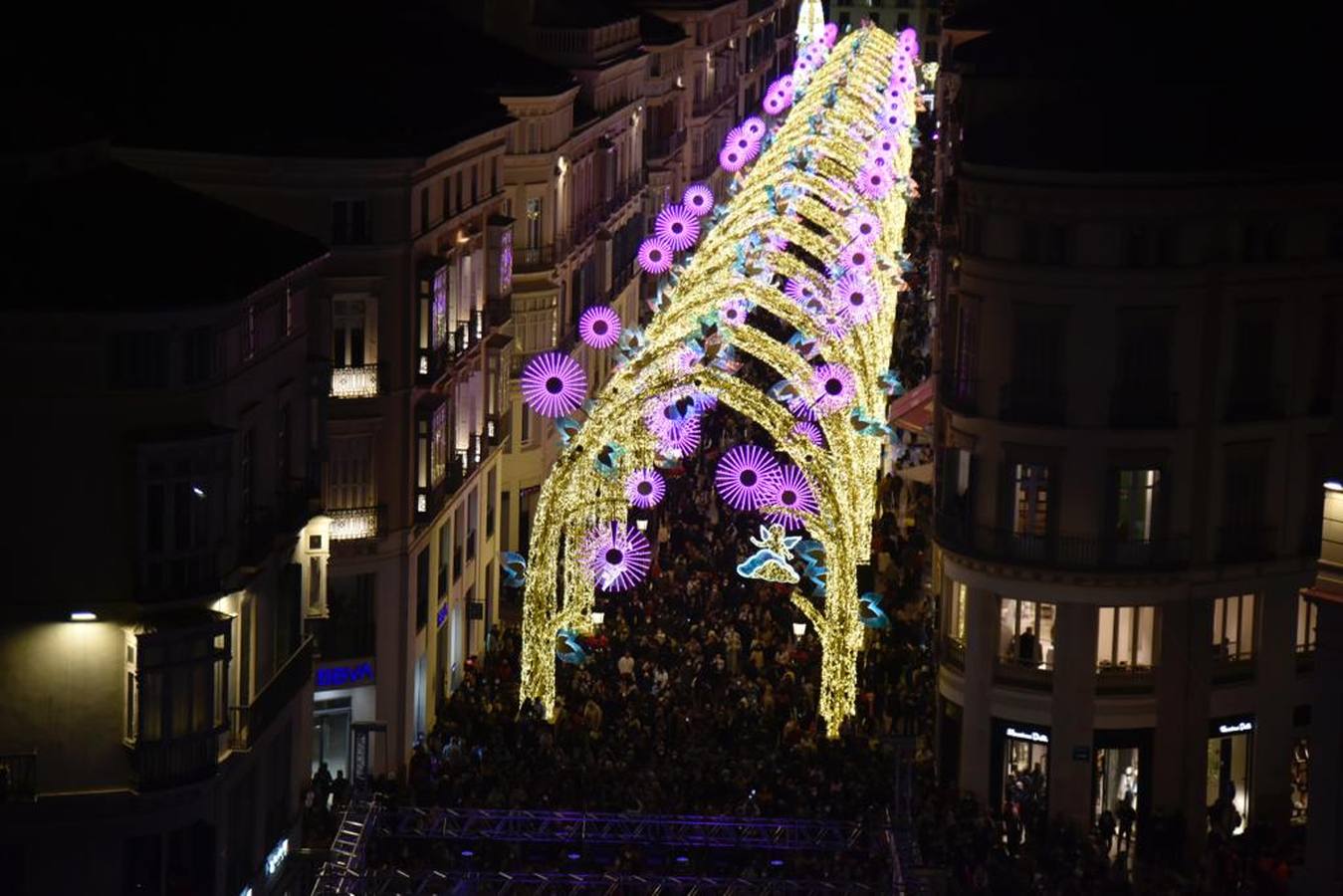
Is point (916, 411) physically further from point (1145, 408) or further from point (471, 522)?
point (1145, 408)

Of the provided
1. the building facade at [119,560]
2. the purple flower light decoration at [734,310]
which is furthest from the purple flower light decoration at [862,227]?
the building facade at [119,560]

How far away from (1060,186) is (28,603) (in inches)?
929

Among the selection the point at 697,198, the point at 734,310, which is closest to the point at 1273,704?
the point at 734,310

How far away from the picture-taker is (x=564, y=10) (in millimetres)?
101312

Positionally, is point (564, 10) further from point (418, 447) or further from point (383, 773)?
point (383, 773)

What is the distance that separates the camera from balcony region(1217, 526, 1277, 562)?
2367 inches

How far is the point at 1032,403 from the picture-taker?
60000 mm

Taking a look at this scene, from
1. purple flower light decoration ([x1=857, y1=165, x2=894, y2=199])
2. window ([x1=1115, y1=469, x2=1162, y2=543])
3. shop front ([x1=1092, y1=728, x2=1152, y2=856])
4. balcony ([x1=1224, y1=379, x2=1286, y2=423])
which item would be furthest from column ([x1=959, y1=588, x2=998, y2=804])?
purple flower light decoration ([x1=857, y1=165, x2=894, y2=199])

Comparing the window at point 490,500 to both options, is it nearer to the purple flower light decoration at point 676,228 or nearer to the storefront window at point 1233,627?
the purple flower light decoration at point 676,228

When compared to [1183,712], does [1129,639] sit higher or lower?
higher

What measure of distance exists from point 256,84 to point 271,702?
18.1 metres

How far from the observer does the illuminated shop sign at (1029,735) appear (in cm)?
5972

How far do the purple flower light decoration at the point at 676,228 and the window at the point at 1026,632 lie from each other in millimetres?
36028

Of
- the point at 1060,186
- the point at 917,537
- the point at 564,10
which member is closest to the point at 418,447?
the point at 1060,186
